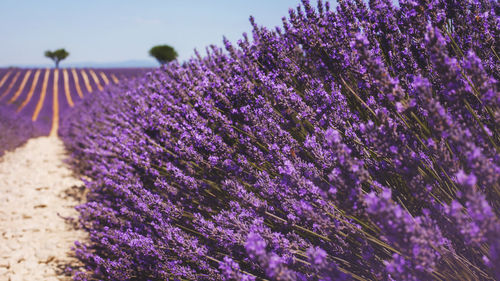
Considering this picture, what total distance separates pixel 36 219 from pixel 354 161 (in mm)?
3988

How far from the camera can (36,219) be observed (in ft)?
12.5

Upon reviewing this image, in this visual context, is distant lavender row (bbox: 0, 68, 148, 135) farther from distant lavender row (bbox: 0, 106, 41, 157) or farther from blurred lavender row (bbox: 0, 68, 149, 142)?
distant lavender row (bbox: 0, 106, 41, 157)

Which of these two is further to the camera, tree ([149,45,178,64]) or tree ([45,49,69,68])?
tree ([45,49,69,68])

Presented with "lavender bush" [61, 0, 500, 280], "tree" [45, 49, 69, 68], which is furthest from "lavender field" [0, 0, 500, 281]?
"tree" [45, 49, 69, 68]

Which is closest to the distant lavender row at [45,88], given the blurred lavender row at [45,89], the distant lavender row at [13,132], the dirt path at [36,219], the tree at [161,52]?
the blurred lavender row at [45,89]

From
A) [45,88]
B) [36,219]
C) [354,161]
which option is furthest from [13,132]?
[45,88]

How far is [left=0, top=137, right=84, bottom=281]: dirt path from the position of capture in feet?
9.29

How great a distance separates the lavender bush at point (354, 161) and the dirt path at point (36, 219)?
686mm

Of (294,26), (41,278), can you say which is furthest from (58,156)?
(294,26)

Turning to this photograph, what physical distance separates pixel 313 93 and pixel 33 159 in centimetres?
706

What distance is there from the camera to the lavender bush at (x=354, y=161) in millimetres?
959

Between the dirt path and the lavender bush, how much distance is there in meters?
0.69

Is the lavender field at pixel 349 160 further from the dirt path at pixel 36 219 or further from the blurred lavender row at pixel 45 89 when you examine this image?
the blurred lavender row at pixel 45 89

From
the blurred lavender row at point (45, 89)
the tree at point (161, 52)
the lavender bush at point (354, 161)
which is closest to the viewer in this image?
the lavender bush at point (354, 161)
